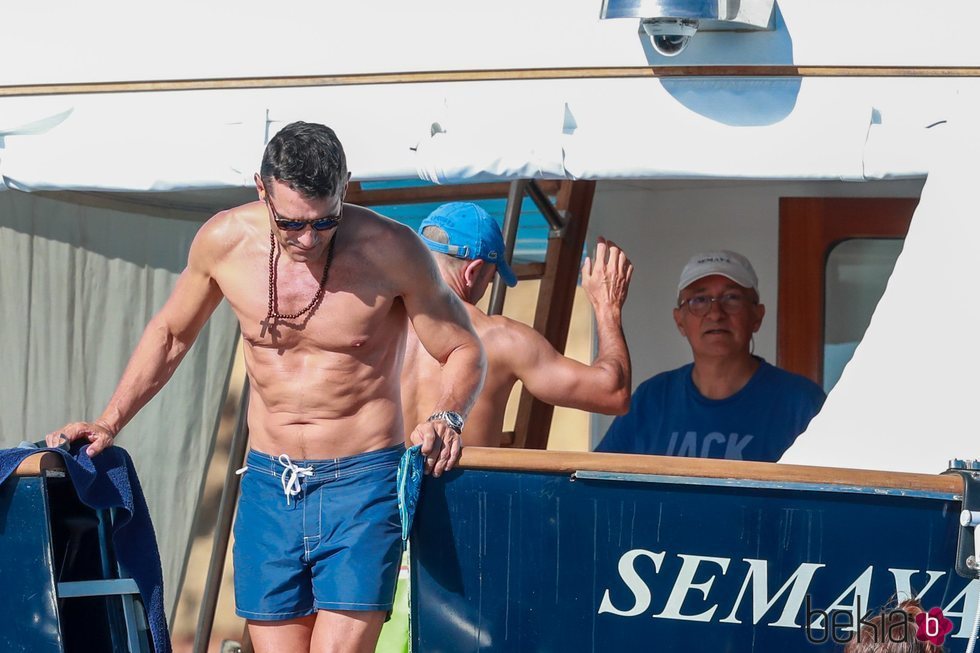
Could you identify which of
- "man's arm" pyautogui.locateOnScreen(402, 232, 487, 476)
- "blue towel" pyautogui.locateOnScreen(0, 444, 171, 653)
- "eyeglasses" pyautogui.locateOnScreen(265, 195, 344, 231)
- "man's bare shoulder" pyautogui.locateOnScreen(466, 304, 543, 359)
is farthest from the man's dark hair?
"man's bare shoulder" pyautogui.locateOnScreen(466, 304, 543, 359)

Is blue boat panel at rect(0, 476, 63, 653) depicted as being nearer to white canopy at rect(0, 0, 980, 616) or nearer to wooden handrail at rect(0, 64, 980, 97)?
white canopy at rect(0, 0, 980, 616)

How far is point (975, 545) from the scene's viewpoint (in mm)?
2963

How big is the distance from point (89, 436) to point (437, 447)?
83 centimetres

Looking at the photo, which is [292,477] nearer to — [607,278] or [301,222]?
[301,222]

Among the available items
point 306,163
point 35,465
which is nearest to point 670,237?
point 306,163

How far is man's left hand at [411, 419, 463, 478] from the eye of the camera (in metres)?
3.11

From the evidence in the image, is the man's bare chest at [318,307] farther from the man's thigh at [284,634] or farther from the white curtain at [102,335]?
the white curtain at [102,335]

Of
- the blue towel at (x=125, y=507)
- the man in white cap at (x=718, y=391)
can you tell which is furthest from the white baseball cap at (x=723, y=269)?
the blue towel at (x=125, y=507)

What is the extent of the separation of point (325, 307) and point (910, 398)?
1.43m

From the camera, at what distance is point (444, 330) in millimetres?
3309

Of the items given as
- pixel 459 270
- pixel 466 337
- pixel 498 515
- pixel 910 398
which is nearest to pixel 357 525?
pixel 498 515

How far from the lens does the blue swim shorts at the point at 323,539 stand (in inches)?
124

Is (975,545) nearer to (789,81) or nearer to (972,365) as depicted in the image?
(972,365)

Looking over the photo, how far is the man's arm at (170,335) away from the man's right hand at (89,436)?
2.1 inches
